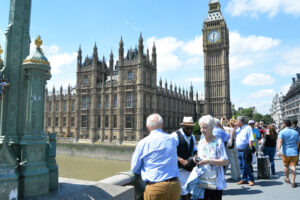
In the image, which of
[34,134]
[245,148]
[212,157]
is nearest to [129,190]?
[212,157]

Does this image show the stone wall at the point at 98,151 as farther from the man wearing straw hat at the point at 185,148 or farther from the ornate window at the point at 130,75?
the man wearing straw hat at the point at 185,148

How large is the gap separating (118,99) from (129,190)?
36.9 meters

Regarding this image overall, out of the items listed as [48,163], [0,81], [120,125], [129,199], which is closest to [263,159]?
[129,199]

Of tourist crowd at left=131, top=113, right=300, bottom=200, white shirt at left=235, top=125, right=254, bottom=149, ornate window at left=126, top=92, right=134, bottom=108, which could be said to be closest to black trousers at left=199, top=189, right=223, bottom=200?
tourist crowd at left=131, top=113, right=300, bottom=200

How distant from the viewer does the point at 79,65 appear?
4641 cm

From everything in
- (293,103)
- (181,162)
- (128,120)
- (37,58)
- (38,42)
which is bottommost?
(181,162)

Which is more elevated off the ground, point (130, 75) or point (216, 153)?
point (130, 75)

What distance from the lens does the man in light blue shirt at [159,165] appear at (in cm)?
299

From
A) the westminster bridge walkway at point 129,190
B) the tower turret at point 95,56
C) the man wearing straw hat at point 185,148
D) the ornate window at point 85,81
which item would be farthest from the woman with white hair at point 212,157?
the ornate window at point 85,81

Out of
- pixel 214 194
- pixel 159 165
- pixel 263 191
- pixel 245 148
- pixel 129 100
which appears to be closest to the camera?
pixel 159 165

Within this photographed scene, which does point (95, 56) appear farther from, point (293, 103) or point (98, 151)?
point (293, 103)

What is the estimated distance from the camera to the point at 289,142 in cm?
662

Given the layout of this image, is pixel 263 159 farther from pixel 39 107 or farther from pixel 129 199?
pixel 39 107

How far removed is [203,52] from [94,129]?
3923 cm
